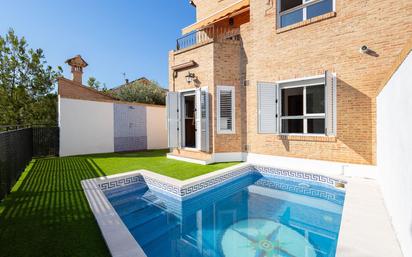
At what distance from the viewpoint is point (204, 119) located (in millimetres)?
13805

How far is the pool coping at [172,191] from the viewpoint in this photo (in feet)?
14.6

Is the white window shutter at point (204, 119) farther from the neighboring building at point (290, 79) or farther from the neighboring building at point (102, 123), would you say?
the neighboring building at point (102, 123)

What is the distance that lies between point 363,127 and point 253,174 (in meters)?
5.43

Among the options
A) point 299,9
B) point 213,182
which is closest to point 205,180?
point 213,182

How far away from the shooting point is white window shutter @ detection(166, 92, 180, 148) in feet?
48.5

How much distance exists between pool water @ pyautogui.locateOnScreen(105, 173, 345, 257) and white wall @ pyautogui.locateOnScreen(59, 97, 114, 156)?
33.7ft

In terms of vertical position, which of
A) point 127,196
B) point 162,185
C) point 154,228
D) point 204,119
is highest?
point 204,119

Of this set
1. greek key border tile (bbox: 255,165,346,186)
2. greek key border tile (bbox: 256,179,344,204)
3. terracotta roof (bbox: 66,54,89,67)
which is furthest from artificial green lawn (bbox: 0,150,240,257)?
terracotta roof (bbox: 66,54,89,67)

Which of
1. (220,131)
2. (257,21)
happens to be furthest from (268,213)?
(257,21)

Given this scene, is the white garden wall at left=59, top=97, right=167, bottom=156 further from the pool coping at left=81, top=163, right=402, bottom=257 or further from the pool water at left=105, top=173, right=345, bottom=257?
the pool water at left=105, top=173, right=345, bottom=257

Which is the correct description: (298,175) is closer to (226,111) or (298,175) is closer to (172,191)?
(226,111)

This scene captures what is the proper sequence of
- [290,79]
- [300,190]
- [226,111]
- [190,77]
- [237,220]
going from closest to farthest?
[237,220], [300,190], [290,79], [226,111], [190,77]

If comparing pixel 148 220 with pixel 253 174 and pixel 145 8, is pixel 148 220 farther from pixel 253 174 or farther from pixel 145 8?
pixel 145 8

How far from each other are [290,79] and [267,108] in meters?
1.85
